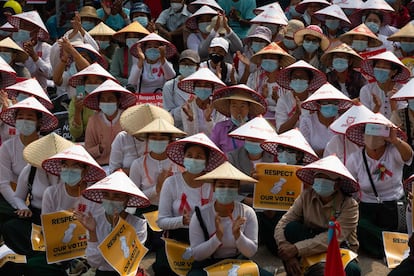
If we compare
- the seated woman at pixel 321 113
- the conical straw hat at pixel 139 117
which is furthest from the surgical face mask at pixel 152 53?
the seated woman at pixel 321 113

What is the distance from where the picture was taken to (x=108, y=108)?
10.0 m

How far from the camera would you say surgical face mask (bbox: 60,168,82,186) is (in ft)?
25.9

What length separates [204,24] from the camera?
1319cm

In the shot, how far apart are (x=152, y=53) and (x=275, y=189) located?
13.2 ft

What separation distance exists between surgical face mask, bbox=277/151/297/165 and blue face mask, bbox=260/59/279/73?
9.44 feet

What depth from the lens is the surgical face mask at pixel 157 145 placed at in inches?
349

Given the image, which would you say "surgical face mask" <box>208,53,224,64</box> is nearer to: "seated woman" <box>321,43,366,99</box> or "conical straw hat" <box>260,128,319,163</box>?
"seated woman" <box>321,43,366,99</box>

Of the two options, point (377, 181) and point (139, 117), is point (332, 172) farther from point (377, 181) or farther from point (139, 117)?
point (139, 117)

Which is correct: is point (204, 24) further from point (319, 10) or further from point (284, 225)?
point (284, 225)

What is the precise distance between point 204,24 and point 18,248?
229 inches

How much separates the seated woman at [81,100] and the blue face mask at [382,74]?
3055 millimetres

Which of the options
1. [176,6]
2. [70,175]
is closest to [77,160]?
[70,175]

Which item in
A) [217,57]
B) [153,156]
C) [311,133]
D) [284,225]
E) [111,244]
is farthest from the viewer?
[217,57]

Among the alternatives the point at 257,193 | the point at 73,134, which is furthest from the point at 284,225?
the point at 73,134
